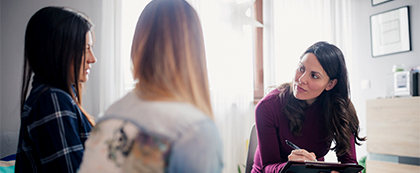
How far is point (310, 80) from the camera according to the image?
1.54m

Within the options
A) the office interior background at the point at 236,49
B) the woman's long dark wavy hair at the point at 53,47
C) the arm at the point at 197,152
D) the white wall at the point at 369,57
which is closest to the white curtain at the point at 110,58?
the office interior background at the point at 236,49

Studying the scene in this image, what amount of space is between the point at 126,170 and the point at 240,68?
2.44 m

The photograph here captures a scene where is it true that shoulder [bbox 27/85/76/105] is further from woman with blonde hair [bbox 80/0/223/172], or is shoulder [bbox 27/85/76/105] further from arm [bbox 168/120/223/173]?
arm [bbox 168/120/223/173]

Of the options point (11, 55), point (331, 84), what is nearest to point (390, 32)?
point (331, 84)

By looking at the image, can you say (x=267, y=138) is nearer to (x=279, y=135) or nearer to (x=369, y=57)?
(x=279, y=135)

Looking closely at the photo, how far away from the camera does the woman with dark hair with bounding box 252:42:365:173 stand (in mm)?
1519

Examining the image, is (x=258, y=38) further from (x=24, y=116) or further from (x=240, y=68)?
(x=24, y=116)

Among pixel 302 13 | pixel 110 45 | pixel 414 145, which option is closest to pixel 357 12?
pixel 302 13

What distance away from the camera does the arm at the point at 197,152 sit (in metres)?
0.50

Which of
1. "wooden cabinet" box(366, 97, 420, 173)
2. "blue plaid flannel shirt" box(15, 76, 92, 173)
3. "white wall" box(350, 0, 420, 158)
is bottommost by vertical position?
"wooden cabinet" box(366, 97, 420, 173)

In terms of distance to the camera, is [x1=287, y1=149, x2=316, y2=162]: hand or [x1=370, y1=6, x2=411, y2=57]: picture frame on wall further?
[x1=370, y1=6, x2=411, y2=57]: picture frame on wall

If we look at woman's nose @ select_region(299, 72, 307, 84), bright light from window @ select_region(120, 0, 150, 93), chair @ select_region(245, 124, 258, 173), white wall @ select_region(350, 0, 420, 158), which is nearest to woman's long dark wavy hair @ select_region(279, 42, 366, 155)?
woman's nose @ select_region(299, 72, 307, 84)

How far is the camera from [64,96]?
80 centimetres

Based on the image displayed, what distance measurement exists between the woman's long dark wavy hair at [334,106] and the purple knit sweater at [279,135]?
0.03 metres
